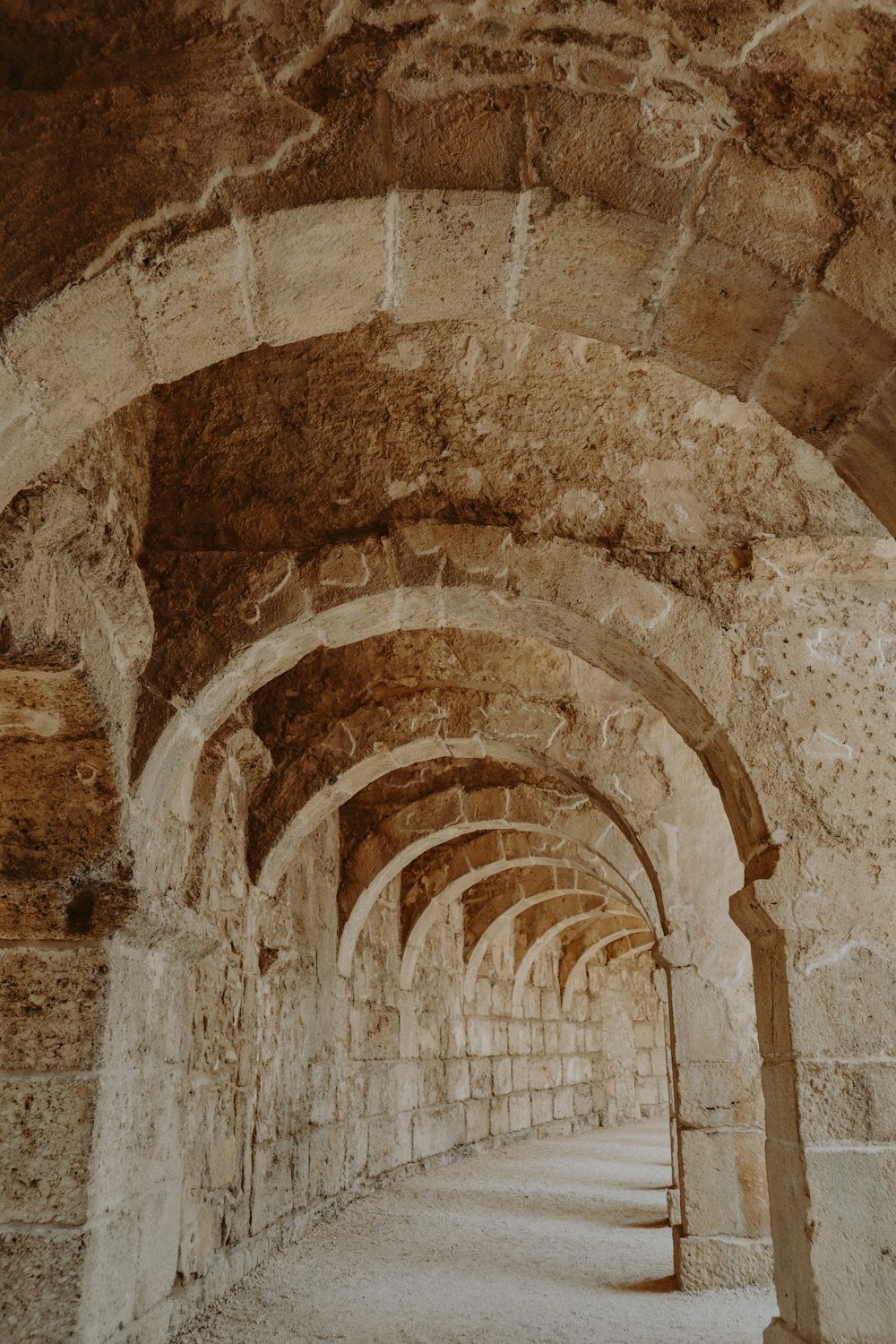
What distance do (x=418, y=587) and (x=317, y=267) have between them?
1882 mm

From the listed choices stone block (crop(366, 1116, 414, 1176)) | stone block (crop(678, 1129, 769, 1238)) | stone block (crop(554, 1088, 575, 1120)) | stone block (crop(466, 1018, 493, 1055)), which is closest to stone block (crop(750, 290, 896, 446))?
stone block (crop(678, 1129, 769, 1238))

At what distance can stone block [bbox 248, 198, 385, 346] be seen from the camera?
196cm

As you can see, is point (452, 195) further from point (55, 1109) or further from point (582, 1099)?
point (582, 1099)

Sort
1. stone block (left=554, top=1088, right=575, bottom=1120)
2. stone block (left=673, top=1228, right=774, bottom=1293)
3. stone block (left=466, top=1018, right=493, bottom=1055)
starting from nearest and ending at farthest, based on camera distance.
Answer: stone block (left=673, top=1228, right=774, bottom=1293), stone block (left=466, top=1018, right=493, bottom=1055), stone block (left=554, top=1088, right=575, bottom=1120)

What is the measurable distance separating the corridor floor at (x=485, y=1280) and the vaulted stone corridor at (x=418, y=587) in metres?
0.08

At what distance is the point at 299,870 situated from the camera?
6867 millimetres

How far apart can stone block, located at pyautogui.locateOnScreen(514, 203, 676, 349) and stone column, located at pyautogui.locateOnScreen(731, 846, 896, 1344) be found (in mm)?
1892

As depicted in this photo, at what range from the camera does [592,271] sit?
212 centimetres

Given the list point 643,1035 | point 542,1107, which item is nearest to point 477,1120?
point 542,1107

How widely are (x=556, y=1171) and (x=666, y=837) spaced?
19.1 feet

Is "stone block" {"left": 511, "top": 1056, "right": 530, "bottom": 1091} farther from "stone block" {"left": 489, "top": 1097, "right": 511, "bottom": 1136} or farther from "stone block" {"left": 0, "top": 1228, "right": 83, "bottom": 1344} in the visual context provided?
"stone block" {"left": 0, "top": 1228, "right": 83, "bottom": 1344}

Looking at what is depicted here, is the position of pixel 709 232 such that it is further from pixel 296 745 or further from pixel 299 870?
pixel 299 870

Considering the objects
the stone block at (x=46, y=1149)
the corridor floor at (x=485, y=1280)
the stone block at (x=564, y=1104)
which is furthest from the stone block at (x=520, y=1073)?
the stone block at (x=46, y=1149)

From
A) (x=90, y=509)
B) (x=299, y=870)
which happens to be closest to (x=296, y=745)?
(x=299, y=870)
